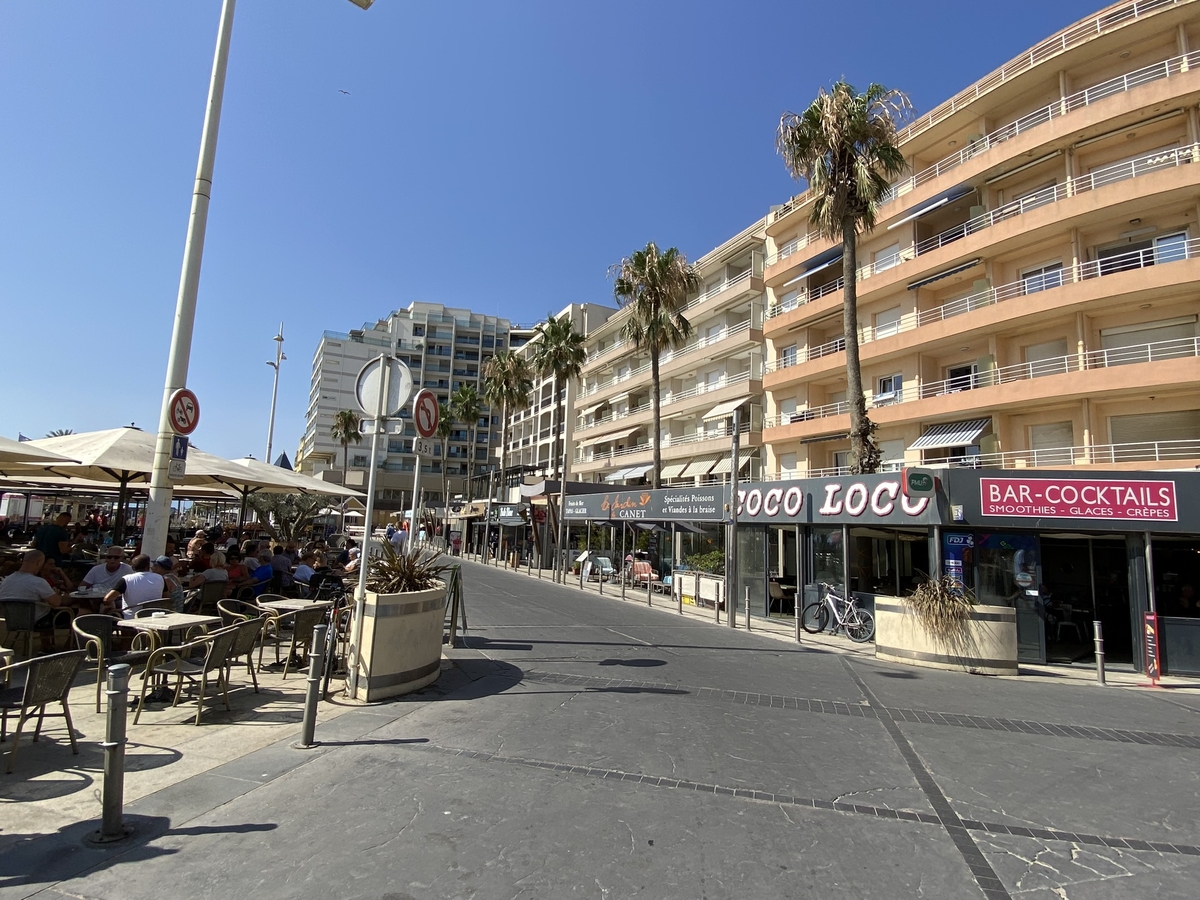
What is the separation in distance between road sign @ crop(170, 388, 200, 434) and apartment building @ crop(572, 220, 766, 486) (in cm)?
2295

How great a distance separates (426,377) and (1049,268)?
86989mm

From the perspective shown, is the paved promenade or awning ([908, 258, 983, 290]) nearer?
the paved promenade

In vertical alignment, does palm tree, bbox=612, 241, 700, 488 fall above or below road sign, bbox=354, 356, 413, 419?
above

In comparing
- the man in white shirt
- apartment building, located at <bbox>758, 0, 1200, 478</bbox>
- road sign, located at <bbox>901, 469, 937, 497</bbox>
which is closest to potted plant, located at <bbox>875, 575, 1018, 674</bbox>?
Answer: road sign, located at <bbox>901, 469, 937, 497</bbox>

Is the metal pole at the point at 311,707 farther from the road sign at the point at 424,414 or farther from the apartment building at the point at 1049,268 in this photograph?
the apartment building at the point at 1049,268

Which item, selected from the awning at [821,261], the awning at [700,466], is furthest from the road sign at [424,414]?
the awning at [700,466]

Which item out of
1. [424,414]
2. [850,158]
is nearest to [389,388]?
[424,414]

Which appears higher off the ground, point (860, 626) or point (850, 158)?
point (850, 158)

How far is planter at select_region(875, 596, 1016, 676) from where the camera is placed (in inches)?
419

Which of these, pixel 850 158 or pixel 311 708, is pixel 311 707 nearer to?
pixel 311 708

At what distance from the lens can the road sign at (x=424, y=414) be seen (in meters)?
7.00

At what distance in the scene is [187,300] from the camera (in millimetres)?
8500

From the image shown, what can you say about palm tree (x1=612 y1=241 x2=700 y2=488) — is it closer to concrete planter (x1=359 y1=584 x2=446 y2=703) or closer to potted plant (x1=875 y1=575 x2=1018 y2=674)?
potted plant (x1=875 y1=575 x2=1018 y2=674)

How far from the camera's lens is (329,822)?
3.90 metres
